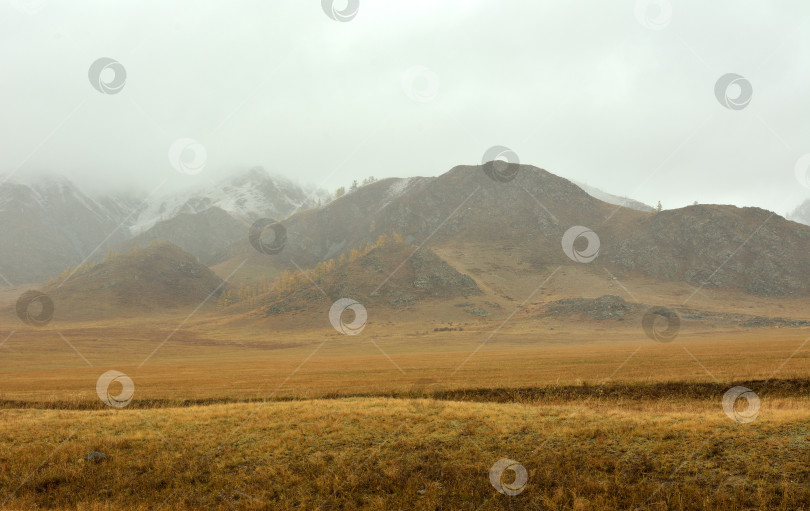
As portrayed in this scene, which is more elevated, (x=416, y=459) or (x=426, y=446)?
(x=426, y=446)

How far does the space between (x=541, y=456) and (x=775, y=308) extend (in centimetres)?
17977

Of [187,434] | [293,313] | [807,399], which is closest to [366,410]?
[187,434]

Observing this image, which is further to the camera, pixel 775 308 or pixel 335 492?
pixel 775 308

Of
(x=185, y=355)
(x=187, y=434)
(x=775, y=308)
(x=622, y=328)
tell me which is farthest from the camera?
(x=775, y=308)

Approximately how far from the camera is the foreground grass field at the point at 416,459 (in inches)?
584

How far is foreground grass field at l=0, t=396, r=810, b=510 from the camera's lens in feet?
48.7

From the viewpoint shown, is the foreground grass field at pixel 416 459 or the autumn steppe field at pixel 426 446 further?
the autumn steppe field at pixel 426 446

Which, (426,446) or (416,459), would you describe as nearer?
(416,459)

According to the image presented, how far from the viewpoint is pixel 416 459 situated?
1798cm

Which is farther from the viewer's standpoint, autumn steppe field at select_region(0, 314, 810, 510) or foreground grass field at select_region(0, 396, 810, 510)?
autumn steppe field at select_region(0, 314, 810, 510)

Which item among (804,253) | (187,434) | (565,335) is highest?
(804,253)

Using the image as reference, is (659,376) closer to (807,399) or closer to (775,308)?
(807,399)

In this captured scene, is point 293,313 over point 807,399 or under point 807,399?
under

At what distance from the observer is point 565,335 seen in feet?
358
